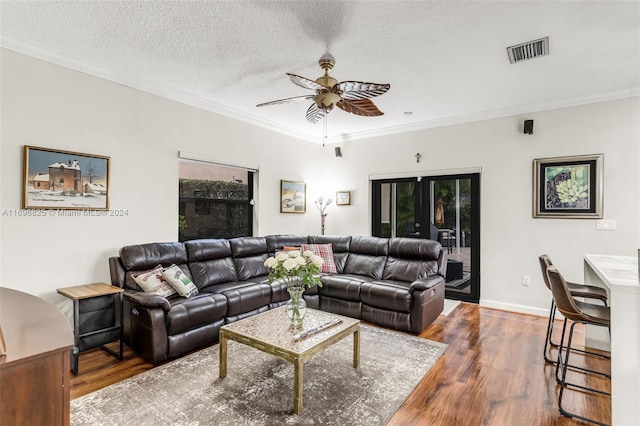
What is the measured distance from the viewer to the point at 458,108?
4.54m

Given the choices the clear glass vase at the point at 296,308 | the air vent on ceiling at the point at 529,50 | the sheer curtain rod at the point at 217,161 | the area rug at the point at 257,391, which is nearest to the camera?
the area rug at the point at 257,391

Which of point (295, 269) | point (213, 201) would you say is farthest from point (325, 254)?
point (295, 269)

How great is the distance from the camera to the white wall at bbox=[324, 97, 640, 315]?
3826 millimetres

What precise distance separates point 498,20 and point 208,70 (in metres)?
2.67

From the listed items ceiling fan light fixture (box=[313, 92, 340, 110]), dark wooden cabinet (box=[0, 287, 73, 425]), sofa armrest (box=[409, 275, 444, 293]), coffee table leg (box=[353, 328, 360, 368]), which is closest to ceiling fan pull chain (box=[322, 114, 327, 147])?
ceiling fan light fixture (box=[313, 92, 340, 110])

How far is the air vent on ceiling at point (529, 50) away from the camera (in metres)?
2.77

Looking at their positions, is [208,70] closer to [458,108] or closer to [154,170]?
[154,170]

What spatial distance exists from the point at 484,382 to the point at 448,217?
293cm

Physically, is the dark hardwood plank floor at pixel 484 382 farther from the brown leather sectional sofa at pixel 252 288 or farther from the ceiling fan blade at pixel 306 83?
the ceiling fan blade at pixel 306 83

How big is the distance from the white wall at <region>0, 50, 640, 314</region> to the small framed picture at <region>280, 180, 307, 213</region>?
0.41 ft

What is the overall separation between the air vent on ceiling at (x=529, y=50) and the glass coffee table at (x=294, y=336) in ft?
9.06

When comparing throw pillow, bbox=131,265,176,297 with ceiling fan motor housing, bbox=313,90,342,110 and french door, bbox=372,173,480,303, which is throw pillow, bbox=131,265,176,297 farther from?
french door, bbox=372,173,480,303

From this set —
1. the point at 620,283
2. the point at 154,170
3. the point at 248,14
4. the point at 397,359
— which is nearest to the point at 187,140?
the point at 154,170

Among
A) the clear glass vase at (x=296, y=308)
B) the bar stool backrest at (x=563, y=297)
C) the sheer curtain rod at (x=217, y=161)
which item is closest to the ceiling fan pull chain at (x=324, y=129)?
the sheer curtain rod at (x=217, y=161)
